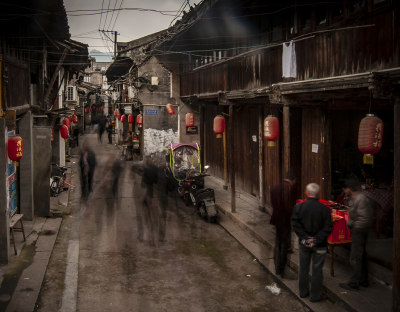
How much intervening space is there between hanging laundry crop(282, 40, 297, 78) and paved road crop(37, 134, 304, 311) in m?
5.01

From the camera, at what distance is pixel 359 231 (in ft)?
27.5

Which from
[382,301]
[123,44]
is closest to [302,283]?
[382,301]

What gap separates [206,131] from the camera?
23312 mm

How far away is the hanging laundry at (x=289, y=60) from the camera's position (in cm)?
1118

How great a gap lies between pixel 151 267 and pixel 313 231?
4262 millimetres

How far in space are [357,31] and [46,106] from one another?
14027mm

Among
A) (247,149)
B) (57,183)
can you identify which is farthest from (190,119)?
(57,183)

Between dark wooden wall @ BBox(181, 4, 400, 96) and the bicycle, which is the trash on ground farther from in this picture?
the bicycle

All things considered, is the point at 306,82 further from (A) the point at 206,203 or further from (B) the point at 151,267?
(A) the point at 206,203

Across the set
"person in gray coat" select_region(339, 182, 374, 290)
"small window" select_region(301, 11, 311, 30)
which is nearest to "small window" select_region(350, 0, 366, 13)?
"small window" select_region(301, 11, 311, 30)

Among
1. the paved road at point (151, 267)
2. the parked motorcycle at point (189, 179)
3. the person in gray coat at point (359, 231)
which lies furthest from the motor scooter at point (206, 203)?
the person in gray coat at point (359, 231)

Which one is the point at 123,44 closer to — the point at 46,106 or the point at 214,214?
the point at 46,106

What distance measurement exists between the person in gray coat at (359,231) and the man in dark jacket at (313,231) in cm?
63

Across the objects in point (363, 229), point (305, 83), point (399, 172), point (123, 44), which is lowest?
point (363, 229)
